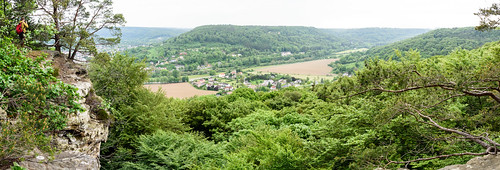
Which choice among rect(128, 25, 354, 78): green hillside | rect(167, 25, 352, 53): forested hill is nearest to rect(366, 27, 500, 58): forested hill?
rect(128, 25, 354, 78): green hillside

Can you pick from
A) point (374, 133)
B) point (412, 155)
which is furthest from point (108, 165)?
point (412, 155)

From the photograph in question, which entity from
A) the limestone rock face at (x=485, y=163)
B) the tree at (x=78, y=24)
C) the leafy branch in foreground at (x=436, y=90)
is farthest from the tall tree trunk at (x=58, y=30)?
the limestone rock face at (x=485, y=163)

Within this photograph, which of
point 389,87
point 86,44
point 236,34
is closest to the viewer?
point 389,87

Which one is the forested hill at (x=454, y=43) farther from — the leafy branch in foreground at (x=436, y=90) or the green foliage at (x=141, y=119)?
the green foliage at (x=141, y=119)

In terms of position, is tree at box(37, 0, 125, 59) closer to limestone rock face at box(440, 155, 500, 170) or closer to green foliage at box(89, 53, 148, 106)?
green foliage at box(89, 53, 148, 106)

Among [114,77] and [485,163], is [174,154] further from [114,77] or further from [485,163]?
[485,163]

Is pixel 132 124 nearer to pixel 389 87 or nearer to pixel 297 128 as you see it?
pixel 297 128
